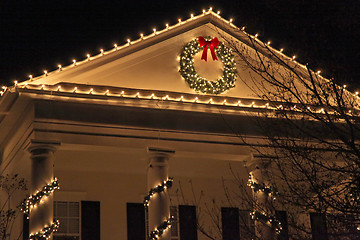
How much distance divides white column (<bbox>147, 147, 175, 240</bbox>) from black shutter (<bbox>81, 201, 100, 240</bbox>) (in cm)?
291

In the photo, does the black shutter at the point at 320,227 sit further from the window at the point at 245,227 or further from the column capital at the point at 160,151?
the column capital at the point at 160,151

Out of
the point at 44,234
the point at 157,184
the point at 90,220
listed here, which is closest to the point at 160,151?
the point at 157,184

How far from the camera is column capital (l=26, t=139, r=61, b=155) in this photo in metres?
17.5

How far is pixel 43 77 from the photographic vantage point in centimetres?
1800

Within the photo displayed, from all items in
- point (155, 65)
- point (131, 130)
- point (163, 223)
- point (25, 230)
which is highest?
point (155, 65)

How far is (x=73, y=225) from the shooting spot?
20.7 m

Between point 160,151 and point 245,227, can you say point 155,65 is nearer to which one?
point 160,151

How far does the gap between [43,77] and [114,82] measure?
6.62ft

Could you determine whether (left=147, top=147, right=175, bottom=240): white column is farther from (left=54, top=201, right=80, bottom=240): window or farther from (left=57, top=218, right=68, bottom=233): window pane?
(left=57, top=218, right=68, bottom=233): window pane

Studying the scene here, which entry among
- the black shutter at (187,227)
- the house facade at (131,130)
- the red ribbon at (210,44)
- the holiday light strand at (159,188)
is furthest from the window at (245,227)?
the red ribbon at (210,44)

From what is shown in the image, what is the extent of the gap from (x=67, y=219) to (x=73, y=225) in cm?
27

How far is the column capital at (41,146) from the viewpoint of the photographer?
17.5 metres

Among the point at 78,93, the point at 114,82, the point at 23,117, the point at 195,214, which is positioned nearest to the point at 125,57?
the point at 114,82

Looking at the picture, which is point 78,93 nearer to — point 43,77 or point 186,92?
point 43,77
